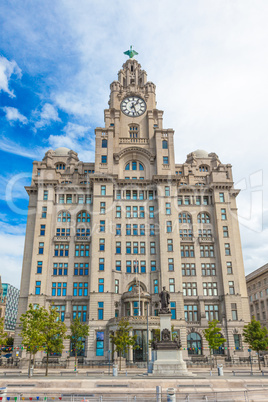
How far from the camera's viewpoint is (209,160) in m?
88.6

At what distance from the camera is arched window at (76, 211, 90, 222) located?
77.1 metres

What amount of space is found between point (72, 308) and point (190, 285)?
83.5 feet

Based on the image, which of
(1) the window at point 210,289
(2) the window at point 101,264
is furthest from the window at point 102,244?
(1) the window at point 210,289

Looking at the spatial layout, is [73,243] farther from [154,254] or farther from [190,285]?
[190,285]

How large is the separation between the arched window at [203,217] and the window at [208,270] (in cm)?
1040

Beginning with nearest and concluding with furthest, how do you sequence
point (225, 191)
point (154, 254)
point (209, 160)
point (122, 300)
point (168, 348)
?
point (168, 348)
point (122, 300)
point (154, 254)
point (225, 191)
point (209, 160)

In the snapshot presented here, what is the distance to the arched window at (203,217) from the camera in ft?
261

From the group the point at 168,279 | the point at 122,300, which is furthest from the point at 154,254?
the point at 122,300

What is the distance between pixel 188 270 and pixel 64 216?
99.3 feet

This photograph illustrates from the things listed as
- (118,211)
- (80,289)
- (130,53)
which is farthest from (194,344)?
(130,53)

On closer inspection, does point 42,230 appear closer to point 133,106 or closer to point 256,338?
point 133,106

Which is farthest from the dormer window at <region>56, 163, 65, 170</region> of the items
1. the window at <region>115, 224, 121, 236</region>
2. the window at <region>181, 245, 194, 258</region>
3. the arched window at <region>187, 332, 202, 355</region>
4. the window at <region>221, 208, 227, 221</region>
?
the arched window at <region>187, 332, 202, 355</region>

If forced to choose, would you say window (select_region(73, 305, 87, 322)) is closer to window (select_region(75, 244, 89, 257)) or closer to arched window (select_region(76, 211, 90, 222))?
window (select_region(75, 244, 89, 257))

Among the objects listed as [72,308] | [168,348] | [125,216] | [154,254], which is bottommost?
[168,348]
